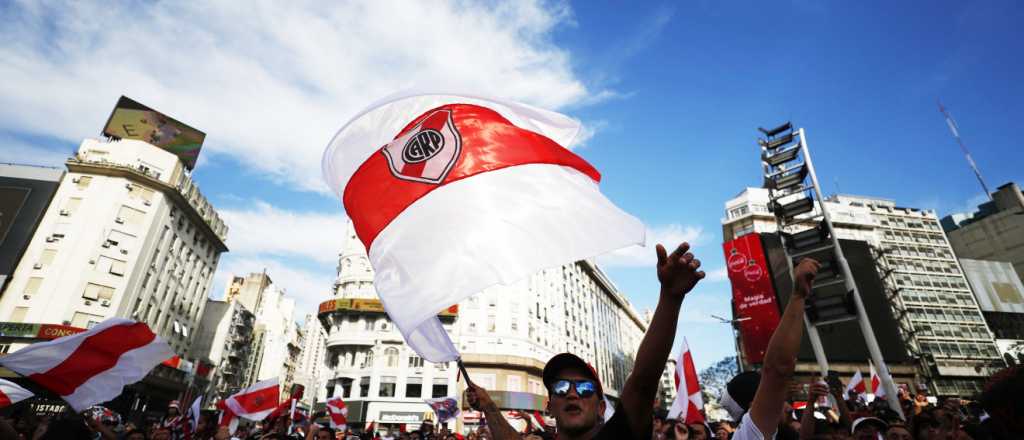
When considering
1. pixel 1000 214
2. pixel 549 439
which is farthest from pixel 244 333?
pixel 1000 214

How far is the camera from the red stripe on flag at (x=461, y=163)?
3.63 meters

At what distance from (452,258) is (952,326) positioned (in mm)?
70242

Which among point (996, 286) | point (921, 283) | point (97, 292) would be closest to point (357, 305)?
point (97, 292)

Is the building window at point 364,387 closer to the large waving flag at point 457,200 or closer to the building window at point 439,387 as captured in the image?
Result: the building window at point 439,387

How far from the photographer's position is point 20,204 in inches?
1389

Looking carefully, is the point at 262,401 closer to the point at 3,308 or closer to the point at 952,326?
the point at 3,308

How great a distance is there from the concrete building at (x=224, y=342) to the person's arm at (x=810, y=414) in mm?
54848

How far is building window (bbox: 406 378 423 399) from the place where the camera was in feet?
135

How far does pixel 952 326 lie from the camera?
52.5 m

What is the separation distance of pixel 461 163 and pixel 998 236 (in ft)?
269

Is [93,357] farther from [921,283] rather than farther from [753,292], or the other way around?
[921,283]

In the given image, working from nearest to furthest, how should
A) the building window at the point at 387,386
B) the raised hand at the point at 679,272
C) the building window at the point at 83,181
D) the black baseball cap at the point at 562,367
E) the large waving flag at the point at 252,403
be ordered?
the raised hand at the point at 679,272 < the black baseball cap at the point at 562,367 < the large waving flag at the point at 252,403 < the building window at the point at 83,181 < the building window at the point at 387,386

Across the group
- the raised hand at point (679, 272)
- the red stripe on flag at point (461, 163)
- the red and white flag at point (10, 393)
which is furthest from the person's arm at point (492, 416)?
the red and white flag at point (10, 393)

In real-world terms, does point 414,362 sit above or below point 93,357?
above
